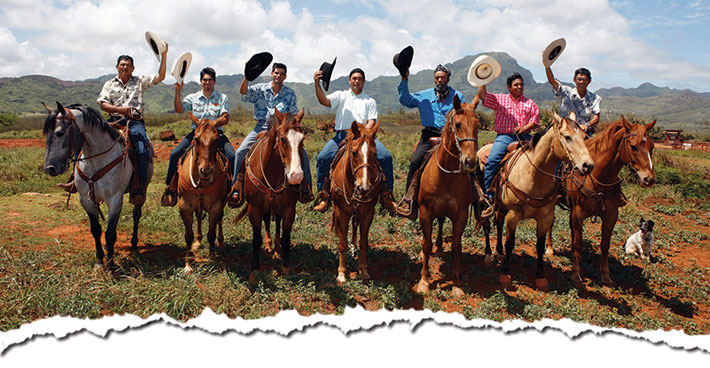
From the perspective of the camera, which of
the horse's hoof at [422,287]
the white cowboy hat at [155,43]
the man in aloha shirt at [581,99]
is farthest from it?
the man in aloha shirt at [581,99]

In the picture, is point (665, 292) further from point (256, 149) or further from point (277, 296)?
point (256, 149)

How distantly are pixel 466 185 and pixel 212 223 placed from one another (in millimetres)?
4222

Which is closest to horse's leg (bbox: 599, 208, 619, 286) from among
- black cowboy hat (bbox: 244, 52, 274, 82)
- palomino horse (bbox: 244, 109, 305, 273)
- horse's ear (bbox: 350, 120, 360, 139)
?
horse's ear (bbox: 350, 120, 360, 139)

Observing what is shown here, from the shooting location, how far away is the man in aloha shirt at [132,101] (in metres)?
6.45

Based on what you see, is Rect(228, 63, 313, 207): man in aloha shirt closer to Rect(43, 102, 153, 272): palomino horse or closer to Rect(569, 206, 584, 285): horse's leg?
Rect(43, 102, 153, 272): palomino horse

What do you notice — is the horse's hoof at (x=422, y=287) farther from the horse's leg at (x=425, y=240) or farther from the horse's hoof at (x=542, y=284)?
the horse's hoof at (x=542, y=284)

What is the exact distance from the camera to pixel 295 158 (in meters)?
4.98

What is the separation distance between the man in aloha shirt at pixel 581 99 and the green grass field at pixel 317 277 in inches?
108

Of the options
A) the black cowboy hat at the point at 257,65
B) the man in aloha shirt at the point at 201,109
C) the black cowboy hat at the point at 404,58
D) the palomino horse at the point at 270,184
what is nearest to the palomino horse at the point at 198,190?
the man in aloha shirt at the point at 201,109

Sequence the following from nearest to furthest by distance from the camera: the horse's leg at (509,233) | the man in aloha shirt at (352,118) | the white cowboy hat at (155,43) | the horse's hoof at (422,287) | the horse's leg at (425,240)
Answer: the horse's hoof at (422,287)
the horse's leg at (425,240)
the horse's leg at (509,233)
the white cowboy hat at (155,43)
the man in aloha shirt at (352,118)

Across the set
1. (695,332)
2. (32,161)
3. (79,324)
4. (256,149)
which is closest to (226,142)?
(256,149)

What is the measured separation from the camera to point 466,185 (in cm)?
579

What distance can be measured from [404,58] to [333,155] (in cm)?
201

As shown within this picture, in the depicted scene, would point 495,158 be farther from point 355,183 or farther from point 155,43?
point 155,43
